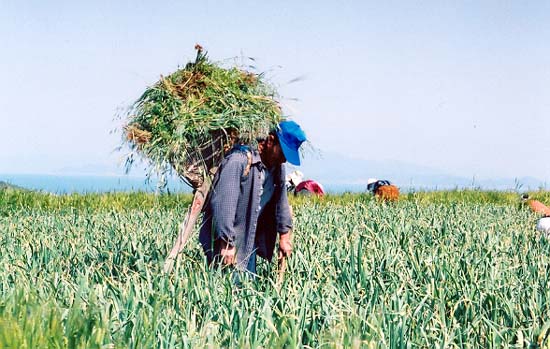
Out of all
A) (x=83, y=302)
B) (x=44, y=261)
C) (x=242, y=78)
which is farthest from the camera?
(x=44, y=261)

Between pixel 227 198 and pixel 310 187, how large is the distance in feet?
40.1

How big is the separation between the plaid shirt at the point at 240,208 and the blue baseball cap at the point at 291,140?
0.19 metres

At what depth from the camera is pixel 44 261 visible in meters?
6.36

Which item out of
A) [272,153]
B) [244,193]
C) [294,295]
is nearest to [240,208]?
[244,193]

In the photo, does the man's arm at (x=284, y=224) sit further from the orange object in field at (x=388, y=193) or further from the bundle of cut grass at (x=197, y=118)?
the orange object in field at (x=388, y=193)

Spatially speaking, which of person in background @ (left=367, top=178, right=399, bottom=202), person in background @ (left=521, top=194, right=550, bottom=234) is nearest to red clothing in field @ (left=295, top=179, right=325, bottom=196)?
person in background @ (left=367, top=178, right=399, bottom=202)

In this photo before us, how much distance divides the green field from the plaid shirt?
8.1 inches

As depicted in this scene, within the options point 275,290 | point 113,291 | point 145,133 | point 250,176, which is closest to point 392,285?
point 275,290

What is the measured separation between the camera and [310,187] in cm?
1738

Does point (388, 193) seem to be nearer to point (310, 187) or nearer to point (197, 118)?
point (310, 187)

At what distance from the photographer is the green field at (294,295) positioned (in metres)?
3.35

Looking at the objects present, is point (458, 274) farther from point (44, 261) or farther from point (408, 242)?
point (44, 261)

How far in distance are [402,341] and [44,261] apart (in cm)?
364

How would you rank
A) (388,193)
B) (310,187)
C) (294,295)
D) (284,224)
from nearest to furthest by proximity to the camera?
(294,295) < (284,224) < (388,193) < (310,187)
